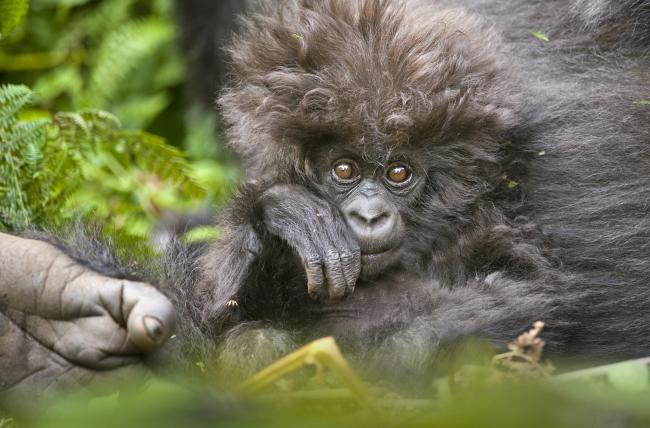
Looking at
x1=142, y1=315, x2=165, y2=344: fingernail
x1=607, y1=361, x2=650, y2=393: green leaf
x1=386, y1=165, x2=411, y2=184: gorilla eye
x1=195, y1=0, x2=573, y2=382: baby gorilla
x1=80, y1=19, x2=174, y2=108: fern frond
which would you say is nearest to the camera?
x1=607, y1=361, x2=650, y2=393: green leaf

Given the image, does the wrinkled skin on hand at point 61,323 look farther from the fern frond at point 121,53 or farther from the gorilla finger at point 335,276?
the fern frond at point 121,53

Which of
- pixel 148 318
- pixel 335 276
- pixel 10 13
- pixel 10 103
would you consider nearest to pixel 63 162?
pixel 10 103

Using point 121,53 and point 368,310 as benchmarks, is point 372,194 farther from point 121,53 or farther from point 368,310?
point 121,53

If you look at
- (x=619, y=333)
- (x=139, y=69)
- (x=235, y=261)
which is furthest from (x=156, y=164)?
(x=139, y=69)

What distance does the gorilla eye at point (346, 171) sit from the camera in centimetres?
276

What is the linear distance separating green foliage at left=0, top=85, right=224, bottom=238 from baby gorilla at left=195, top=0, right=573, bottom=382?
58 centimetres

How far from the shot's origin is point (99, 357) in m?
2.18

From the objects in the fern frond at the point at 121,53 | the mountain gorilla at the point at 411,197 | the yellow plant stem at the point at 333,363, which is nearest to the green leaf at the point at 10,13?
the mountain gorilla at the point at 411,197

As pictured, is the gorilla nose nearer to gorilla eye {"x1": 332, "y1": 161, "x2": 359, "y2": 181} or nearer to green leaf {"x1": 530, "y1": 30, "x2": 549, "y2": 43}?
gorilla eye {"x1": 332, "y1": 161, "x2": 359, "y2": 181}

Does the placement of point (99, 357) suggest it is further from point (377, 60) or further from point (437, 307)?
point (377, 60)

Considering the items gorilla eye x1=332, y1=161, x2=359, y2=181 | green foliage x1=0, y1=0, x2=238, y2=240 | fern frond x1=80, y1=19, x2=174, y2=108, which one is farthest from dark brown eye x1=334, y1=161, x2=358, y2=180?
fern frond x1=80, y1=19, x2=174, y2=108

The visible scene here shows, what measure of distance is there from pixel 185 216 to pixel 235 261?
1968 mm

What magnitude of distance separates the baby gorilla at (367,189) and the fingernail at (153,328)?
0.49m

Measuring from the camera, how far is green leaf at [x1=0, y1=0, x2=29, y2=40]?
3234mm
